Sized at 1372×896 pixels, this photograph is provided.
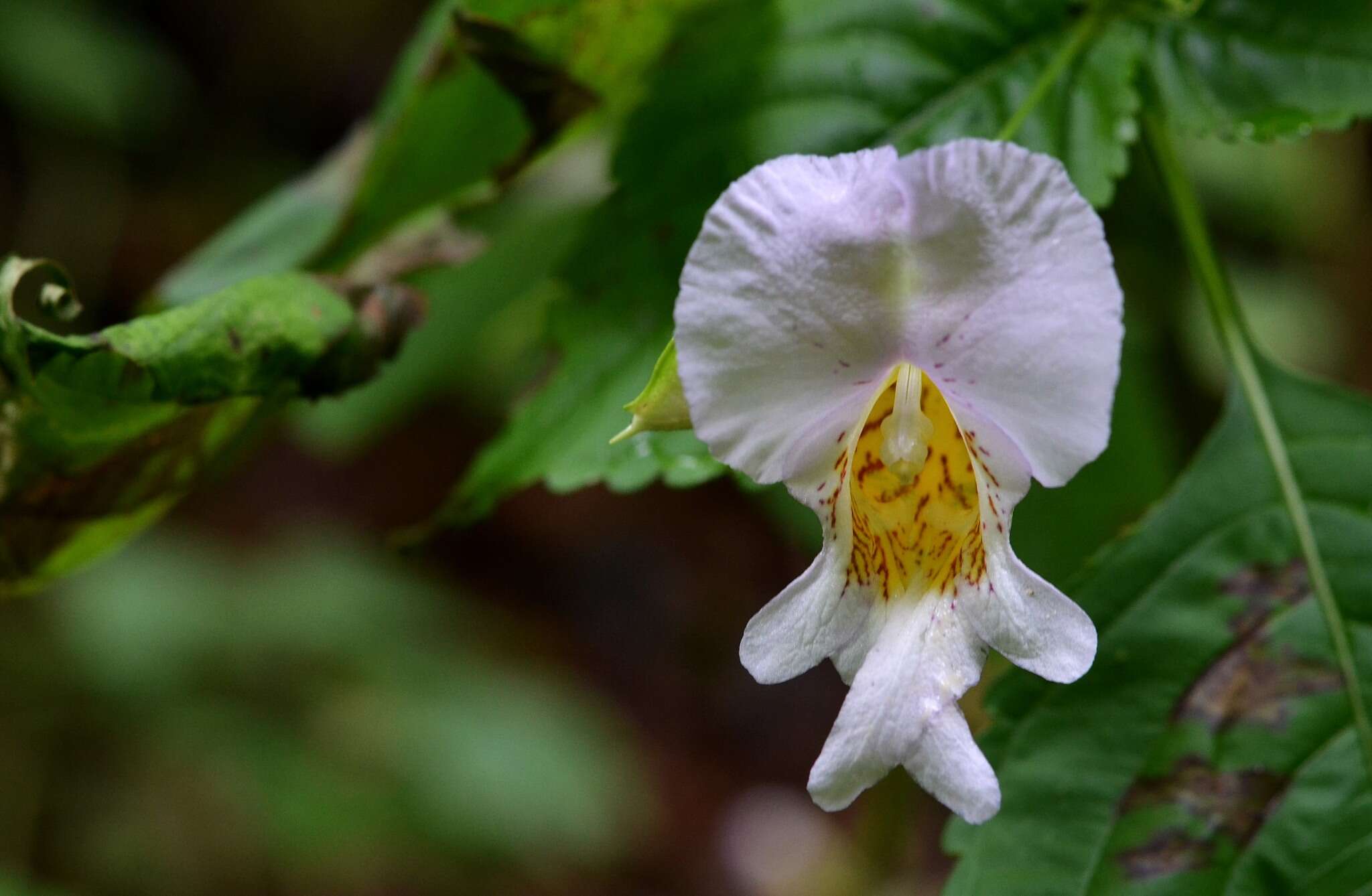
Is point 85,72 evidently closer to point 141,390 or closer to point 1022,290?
point 141,390

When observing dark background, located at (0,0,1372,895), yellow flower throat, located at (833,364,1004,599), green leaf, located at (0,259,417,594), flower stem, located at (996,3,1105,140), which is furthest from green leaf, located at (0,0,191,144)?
yellow flower throat, located at (833,364,1004,599)

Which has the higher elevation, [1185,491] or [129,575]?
[1185,491]

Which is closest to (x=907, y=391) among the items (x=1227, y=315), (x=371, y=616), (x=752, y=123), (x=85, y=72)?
(x=752, y=123)

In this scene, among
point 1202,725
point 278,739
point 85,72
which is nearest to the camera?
point 1202,725

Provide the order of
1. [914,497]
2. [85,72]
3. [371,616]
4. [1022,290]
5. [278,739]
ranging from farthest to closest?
[85,72] < [371,616] < [278,739] < [914,497] < [1022,290]

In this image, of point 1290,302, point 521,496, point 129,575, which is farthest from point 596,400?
point 521,496

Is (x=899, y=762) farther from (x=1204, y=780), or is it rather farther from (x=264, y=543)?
(x=264, y=543)

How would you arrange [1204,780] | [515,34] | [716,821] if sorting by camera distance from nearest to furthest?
[1204,780] < [515,34] < [716,821]
